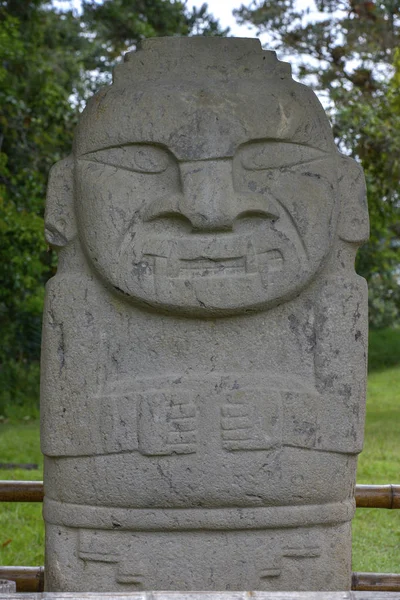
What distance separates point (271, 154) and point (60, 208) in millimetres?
791

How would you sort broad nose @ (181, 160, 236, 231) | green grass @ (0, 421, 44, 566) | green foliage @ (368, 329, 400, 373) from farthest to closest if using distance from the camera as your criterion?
green foliage @ (368, 329, 400, 373) → green grass @ (0, 421, 44, 566) → broad nose @ (181, 160, 236, 231)

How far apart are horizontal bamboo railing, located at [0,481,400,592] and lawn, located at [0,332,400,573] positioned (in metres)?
0.77

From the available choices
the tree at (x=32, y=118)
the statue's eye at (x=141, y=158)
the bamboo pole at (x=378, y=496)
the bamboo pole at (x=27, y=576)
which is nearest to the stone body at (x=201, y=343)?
the statue's eye at (x=141, y=158)

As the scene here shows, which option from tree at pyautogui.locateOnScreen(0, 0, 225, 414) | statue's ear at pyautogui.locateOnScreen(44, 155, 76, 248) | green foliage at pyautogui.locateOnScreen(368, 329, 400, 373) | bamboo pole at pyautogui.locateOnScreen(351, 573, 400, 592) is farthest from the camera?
green foliage at pyautogui.locateOnScreen(368, 329, 400, 373)

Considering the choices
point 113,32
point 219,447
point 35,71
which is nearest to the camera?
point 219,447

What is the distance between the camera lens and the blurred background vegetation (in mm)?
8211

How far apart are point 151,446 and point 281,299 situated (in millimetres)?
687

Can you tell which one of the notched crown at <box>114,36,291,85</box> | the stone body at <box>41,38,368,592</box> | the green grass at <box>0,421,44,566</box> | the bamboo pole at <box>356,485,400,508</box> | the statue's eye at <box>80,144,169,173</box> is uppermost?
the notched crown at <box>114,36,291,85</box>

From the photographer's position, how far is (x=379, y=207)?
8688mm

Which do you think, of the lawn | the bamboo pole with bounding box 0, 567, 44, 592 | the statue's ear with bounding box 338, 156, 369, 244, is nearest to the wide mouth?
the statue's ear with bounding box 338, 156, 369, 244

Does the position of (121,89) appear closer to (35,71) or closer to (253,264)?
(253,264)

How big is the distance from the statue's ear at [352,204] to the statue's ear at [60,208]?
3.23 feet

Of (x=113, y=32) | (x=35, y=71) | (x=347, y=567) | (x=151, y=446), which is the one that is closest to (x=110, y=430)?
(x=151, y=446)

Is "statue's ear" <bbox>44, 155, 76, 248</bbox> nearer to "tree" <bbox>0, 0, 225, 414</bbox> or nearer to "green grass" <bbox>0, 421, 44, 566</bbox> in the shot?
"green grass" <bbox>0, 421, 44, 566</bbox>
